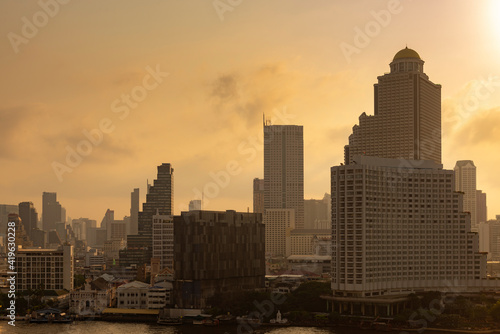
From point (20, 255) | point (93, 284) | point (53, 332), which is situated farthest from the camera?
point (20, 255)

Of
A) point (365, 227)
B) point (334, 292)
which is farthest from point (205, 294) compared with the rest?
point (365, 227)

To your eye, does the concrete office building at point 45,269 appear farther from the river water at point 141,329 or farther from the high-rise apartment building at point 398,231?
the high-rise apartment building at point 398,231

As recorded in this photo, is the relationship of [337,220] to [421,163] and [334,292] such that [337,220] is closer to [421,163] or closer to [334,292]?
[334,292]

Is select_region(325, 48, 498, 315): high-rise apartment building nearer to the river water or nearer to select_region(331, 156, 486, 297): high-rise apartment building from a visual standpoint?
select_region(331, 156, 486, 297): high-rise apartment building

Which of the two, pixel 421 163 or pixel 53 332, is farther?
pixel 421 163

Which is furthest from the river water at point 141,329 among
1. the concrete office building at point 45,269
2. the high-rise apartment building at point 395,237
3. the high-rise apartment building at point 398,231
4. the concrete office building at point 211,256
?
the concrete office building at point 45,269

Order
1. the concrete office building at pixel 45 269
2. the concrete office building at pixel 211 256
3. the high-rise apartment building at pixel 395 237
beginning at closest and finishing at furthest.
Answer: the high-rise apartment building at pixel 395 237, the concrete office building at pixel 211 256, the concrete office building at pixel 45 269

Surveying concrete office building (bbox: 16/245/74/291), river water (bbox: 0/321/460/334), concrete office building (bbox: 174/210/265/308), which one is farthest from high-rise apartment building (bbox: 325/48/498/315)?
concrete office building (bbox: 16/245/74/291)
